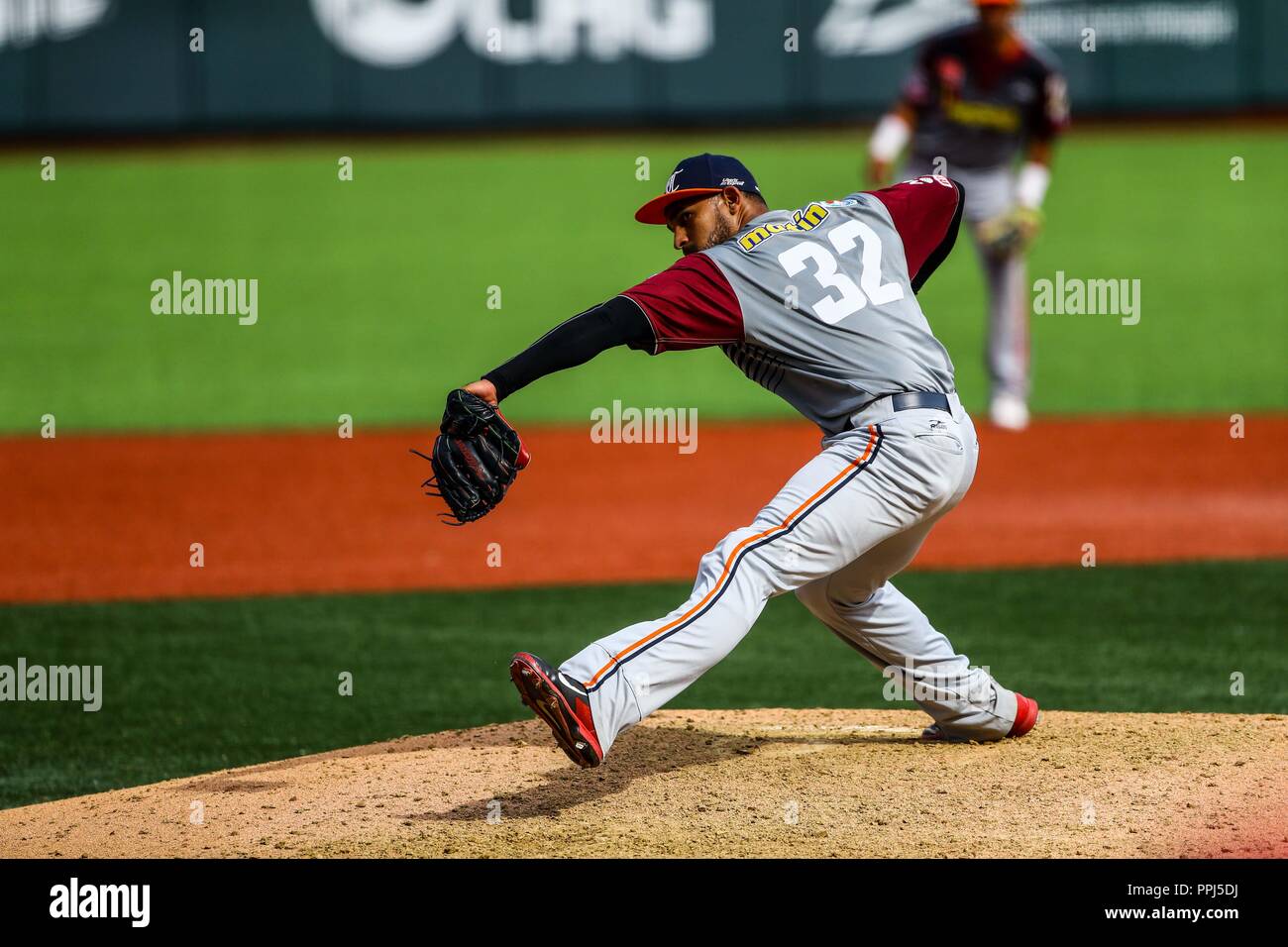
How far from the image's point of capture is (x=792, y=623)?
7.97m

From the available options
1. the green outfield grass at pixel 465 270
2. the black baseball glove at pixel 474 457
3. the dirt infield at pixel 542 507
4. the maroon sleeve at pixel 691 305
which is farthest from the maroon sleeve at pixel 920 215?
the green outfield grass at pixel 465 270

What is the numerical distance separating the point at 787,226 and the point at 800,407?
0.50 metres

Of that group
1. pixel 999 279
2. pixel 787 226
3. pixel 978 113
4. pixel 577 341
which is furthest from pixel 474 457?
pixel 978 113

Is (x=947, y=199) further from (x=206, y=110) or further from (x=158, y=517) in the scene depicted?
(x=206, y=110)

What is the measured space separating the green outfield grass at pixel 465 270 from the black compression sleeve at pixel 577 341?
361 inches

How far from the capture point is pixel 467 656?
725 centimetres

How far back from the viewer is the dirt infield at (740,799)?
4.39 metres

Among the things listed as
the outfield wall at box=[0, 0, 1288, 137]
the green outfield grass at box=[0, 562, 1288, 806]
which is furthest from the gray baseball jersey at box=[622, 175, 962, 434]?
the outfield wall at box=[0, 0, 1288, 137]

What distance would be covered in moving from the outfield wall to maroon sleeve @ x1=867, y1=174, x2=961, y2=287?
16.0 metres

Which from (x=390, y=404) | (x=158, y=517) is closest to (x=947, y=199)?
(x=158, y=517)

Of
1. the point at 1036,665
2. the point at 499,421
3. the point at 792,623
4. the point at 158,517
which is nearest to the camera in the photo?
the point at 499,421

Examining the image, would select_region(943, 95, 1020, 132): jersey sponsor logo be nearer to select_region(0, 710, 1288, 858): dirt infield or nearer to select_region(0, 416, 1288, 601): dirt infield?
select_region(0, 416, 1288, 601): dirt infield

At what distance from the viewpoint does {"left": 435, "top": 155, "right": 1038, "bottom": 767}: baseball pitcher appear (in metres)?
4.32

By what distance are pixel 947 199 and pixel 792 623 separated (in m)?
3.22
